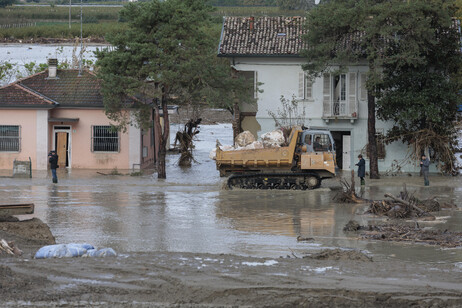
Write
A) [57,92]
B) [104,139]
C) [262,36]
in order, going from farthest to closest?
[57,92] < [262,36] < [104,139]

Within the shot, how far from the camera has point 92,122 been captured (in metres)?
38.8

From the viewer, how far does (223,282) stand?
40.7ft

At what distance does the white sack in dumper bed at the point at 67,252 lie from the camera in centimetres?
1432

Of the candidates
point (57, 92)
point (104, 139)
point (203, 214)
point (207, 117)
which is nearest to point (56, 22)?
point (207, 117)

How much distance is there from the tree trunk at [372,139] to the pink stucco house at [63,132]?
11241 mm

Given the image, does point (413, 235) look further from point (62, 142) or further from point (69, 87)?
point (69, 87)

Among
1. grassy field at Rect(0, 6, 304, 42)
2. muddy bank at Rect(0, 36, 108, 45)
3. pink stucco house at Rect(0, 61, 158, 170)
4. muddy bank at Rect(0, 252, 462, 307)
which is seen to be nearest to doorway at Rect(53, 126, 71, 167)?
pink stucco house at Rect(0, 61, 158, 170)

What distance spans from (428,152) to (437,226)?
1699 centimetres

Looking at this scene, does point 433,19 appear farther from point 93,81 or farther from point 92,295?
point 92,295

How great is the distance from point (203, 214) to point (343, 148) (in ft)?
55.8

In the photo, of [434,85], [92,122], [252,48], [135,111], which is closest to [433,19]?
[434,85]

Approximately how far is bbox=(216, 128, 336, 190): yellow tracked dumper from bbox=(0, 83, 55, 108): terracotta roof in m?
11.8

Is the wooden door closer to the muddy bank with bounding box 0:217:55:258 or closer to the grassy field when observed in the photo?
the muddy bank with bounding box 0:217:55:258

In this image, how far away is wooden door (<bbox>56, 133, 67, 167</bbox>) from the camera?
38875 millimetres
